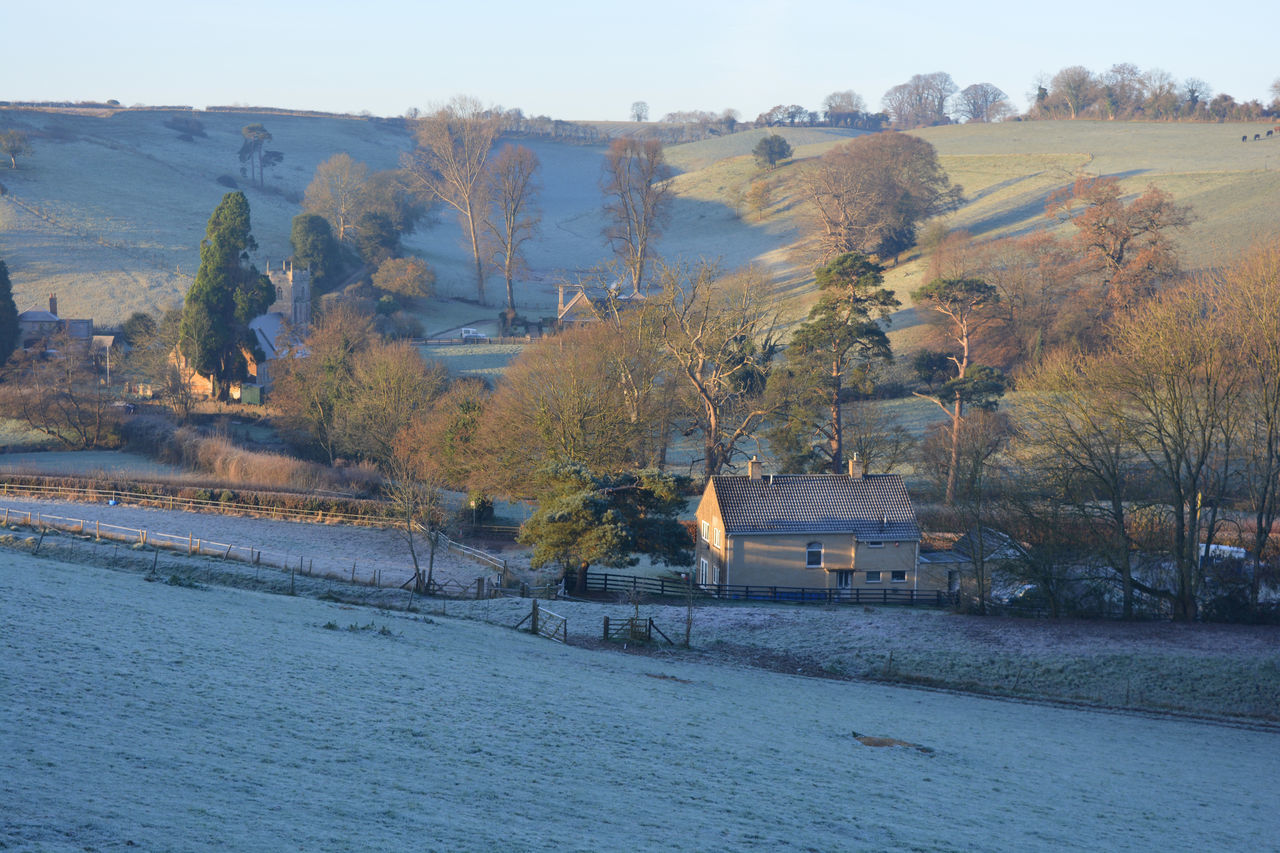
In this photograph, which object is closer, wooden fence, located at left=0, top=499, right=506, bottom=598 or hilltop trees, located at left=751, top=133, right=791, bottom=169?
wooden fence, located at left=0, top=499, right=506, bottom=598

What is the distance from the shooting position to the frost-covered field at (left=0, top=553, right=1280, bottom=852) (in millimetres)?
9523

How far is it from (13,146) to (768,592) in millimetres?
99565

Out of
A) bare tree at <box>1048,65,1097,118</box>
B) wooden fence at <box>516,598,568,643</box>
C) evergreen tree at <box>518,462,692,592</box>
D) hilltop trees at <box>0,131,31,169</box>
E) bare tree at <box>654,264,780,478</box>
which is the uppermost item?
bare tree at <box>1048,65,1097,118</box>

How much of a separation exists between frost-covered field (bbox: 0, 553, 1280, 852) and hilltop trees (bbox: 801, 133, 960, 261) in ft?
223

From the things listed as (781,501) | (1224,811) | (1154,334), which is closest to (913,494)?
(781,501)

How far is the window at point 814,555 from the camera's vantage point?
34031 millimetres

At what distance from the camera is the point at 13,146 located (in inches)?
3856

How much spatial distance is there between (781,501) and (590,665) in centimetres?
1516

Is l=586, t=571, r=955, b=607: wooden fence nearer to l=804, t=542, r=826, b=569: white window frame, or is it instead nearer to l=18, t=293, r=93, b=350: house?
l=804, t=542, r=826, b=569: white window frame

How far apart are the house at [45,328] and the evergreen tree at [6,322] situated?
1.11 metres

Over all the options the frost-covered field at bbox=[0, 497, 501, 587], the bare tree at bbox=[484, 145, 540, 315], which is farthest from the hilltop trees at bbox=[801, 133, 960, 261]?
the frost-covered field at bbox=[0, 497, 501, 587]

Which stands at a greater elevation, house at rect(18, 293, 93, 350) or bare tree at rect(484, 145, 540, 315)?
bare tree at rect(484, 145, 540, 315)

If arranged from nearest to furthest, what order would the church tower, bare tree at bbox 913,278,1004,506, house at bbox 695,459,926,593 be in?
house at bbox 695,459,926,593 → bare tree at bbox 913,278,1004,506 → the church tower

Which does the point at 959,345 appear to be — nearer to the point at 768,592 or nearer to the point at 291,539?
the point at 768,592
